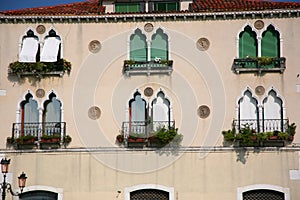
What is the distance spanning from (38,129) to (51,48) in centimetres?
320

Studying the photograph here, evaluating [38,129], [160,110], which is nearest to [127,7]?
[160,110]

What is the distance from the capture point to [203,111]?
20703mm

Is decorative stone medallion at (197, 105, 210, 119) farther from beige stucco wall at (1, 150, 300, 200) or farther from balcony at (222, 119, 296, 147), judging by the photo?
beige stucco wall at (1, 150, 300, 200)

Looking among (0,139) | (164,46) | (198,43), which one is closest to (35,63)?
(0,139)

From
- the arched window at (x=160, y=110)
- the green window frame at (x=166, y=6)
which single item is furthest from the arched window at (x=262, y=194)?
the green window frame at (x=166, y=6)

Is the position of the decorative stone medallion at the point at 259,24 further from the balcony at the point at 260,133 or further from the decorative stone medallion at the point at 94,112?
the decorative stone medallion at the point at 94,112

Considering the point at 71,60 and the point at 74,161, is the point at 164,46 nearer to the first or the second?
the point at 71,60

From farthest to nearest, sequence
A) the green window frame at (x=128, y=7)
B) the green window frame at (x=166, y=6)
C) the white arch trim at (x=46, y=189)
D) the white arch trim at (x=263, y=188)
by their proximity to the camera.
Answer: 1. the green window frame at (x=128, y=7)
2. the green window frame at (x=166, y=6)
3. the white arch trim at (x=46, y=189)
4. the white arch trim at (x=263, y=188)

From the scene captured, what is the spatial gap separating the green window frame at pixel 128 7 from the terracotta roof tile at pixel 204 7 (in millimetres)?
616

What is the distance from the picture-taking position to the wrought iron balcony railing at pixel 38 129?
68.1 ft

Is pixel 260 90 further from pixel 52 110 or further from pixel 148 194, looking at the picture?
pixel 52 110

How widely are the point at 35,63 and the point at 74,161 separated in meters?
4.08

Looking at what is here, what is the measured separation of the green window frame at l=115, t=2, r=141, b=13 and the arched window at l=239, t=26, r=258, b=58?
14.2 ft

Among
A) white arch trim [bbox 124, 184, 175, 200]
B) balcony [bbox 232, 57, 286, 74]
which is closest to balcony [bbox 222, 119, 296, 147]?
balcony [bbox 232, 57, 286, 74]
